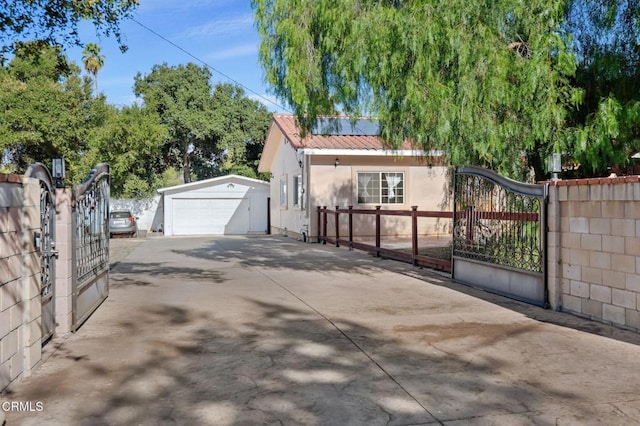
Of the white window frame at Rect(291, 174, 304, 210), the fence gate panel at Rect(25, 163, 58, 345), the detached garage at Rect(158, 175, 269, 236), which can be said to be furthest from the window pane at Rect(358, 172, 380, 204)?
the fence gate panel at Rect(25, 163, 58, 345)

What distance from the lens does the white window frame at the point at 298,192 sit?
67.7 feet

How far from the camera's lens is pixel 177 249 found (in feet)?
60.2

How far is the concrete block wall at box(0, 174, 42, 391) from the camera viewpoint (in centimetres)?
427

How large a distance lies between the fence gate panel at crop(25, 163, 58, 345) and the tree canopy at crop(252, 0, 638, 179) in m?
4.82

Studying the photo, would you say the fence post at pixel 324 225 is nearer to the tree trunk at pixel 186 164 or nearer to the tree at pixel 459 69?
the tree at pixel 459 69

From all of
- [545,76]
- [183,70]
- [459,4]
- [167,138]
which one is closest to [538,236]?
[545,76]

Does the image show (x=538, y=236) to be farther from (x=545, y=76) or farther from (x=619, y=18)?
(x=619, y=18)

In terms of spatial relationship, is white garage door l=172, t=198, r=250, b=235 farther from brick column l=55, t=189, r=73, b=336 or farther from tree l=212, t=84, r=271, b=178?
brick column l=55, t=189, r=73, b=336

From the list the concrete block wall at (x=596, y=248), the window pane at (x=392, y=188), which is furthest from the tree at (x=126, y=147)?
the concrete block wall at (x=596, y=248)

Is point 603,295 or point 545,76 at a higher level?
point 545,76

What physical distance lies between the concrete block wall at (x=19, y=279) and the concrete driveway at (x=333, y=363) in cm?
23

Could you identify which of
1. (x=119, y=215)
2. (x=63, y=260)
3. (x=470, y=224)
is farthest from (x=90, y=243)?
(x=119, y=215)

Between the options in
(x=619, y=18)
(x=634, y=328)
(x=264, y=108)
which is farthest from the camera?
(x=264, y=108)

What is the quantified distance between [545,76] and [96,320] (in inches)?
290
